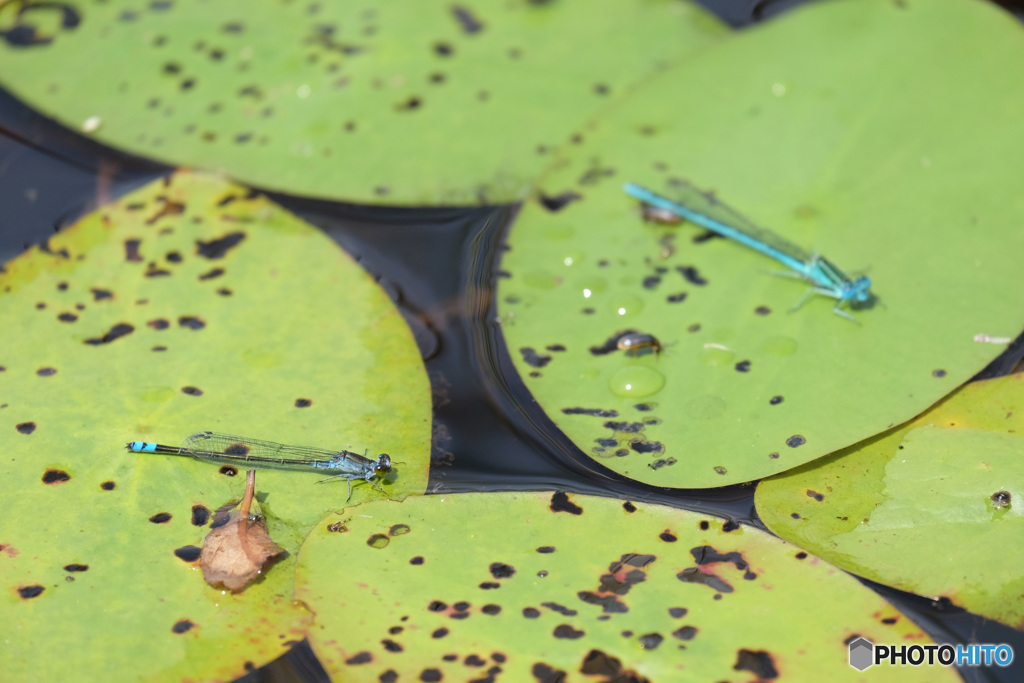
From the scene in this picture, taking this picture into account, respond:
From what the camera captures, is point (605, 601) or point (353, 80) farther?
point (353, 80)

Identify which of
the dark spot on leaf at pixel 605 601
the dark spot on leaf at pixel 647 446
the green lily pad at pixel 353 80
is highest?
the green lily pad at pixel 353 80

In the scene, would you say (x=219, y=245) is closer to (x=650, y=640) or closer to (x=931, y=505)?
(x=650, y=640)

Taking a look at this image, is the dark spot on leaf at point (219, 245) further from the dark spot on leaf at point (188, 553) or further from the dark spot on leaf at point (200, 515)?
the dark spot on leaf at point (188, 553)

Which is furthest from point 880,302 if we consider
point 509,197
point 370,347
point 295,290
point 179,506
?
point 179,506

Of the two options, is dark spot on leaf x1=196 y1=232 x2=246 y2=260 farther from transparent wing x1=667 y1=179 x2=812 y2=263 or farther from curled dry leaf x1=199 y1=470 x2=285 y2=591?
transparent wing x1=667 y1=179 x2=812 y2=263

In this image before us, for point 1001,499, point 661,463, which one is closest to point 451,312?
point 661,463

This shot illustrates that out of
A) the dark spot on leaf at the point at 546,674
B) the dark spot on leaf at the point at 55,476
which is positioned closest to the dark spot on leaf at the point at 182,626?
the dark spot on leaf at the point at 55,476
